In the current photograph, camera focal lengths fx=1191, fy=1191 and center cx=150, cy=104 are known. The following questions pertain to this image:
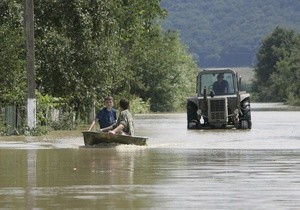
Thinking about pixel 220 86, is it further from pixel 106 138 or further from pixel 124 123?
pixel 106 138

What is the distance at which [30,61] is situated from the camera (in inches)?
1560

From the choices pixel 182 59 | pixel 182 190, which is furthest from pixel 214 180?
pixel 182 59

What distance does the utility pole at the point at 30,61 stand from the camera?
3959 centimetres

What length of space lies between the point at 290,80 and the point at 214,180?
160350 millimetres

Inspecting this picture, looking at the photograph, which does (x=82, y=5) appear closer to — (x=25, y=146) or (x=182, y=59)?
(x=25, y=146)

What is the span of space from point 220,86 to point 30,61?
36.1ft

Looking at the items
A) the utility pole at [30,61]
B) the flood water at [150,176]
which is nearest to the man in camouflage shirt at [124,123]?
the flood water at [150,176]

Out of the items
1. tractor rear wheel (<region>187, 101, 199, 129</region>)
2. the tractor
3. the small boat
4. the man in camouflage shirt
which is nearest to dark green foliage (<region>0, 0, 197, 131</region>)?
tractor rear wheel (<region>187, 101, 199, 129</region>)

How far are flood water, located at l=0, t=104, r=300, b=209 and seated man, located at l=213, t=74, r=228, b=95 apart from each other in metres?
15.9

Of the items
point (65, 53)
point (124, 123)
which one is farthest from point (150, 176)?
point (65, 53)

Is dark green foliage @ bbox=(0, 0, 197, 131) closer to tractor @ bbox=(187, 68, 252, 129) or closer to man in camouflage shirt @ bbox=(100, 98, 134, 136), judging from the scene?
tractor @ bbox=(187, 68, 252, 129)

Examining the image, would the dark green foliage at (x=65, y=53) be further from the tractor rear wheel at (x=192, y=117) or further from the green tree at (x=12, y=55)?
the tractor rear wheel at (x=192, y=117)

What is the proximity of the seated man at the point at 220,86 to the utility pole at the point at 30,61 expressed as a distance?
34.8 ft

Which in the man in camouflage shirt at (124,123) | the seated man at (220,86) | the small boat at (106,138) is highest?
the seated man at (220,86)
